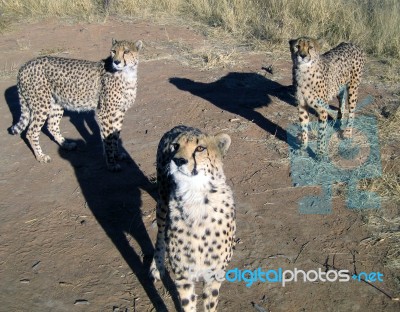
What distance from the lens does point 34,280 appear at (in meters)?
3.43

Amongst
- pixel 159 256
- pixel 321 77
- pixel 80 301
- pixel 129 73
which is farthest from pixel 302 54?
pixel 80 301

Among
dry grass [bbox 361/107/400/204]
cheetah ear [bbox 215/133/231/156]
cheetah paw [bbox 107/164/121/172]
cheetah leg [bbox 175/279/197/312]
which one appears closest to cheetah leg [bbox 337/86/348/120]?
dry grass [bbox 361/107/400/204]

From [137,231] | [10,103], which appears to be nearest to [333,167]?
[137,231]

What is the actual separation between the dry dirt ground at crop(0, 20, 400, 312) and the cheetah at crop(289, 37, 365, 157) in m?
0.48

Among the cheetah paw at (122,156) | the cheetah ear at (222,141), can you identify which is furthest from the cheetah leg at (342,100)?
the cheetah ear at (222,141)

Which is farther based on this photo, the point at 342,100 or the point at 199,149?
the point at 342,100

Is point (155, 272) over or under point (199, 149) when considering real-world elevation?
under

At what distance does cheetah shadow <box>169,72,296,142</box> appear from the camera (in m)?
5.81

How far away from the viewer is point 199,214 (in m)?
2.56

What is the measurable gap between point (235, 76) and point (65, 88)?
2.70m

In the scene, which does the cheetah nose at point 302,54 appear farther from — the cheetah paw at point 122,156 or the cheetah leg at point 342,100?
the cheetah paw at point 122,156

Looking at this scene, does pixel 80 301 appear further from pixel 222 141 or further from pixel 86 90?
pixel 86 90

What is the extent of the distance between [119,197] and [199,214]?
1976 millimetres

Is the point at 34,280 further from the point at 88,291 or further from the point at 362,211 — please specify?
the point at 362,211
